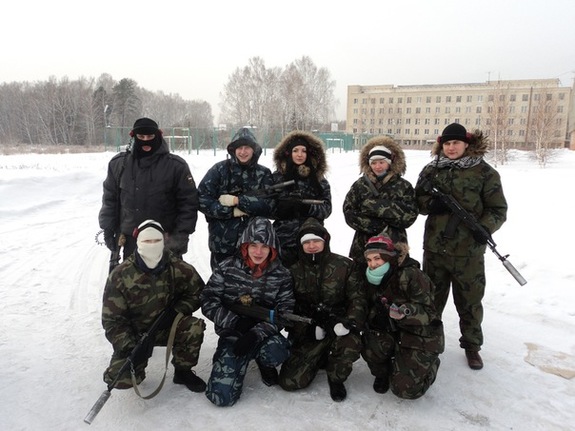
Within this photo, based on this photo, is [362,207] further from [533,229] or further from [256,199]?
[533,229]

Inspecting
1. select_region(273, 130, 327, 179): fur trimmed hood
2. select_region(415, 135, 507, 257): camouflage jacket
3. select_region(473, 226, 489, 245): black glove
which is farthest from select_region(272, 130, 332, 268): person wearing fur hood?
select_region(473, 226, 489, 245): black glove

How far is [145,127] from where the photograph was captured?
3.25 meters

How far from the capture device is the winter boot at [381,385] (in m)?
2.93

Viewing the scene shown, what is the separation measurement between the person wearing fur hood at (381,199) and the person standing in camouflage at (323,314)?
0.97ft

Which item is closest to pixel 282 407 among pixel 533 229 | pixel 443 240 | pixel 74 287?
pixel 443 240

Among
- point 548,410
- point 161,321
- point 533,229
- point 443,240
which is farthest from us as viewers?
point 533,229

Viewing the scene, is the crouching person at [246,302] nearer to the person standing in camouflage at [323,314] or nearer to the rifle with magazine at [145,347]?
the person standing in camouflage at [323,314]

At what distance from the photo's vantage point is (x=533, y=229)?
289 inches

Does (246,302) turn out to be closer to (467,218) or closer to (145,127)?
(145,127)

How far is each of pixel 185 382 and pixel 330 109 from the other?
158 feet

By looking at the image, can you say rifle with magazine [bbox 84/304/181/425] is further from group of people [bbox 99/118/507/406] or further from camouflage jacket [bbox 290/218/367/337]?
camouflage jacket [bbox 290/218/367/337]

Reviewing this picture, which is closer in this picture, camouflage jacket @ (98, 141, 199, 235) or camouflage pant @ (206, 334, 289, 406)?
camouflage pant @ (206, 334, 289, 406)

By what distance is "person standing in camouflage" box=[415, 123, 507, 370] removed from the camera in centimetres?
327

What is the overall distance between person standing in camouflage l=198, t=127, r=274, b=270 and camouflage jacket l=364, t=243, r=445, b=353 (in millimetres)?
1200
